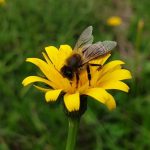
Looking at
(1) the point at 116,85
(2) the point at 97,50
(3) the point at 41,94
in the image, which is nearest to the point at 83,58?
(2) the point at 97,50

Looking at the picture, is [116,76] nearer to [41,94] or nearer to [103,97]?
[103,97]

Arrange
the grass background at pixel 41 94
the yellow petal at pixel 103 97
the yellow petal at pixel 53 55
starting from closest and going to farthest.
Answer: the yellow petal at pixel 103 97 → the yellow petal at pixel 53 55 → the grass background at pixel 41 94

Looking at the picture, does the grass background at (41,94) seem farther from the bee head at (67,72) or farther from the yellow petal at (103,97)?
the yellow petal at (103,97)

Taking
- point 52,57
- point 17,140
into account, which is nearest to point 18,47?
point 17,140

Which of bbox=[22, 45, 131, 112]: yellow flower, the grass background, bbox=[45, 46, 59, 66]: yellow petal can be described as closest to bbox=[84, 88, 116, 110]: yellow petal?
bbox=[22, 45, 131, 112]: yellow flower

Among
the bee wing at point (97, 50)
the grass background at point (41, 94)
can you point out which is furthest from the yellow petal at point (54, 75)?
the grass background at point (41, 94)

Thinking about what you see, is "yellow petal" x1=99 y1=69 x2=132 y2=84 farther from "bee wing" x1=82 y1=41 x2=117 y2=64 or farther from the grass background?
the grass background
